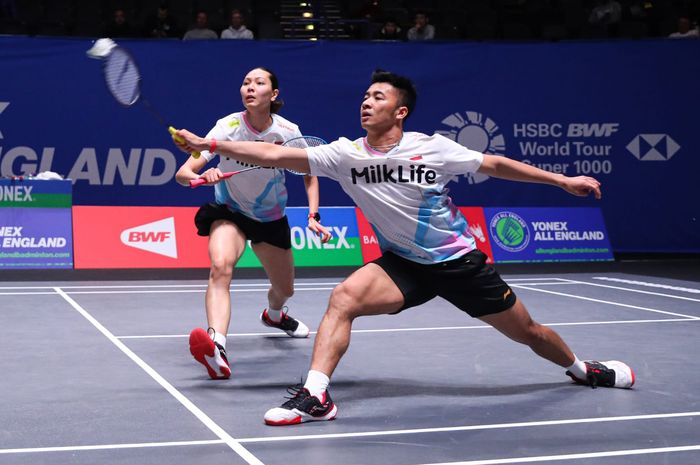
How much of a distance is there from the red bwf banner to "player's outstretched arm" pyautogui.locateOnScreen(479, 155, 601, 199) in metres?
7.17

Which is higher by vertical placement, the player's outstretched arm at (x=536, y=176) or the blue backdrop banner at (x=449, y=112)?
the blue backdrop banner at (x=449, y=112)

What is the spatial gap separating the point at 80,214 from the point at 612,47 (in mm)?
7595

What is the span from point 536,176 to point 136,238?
7.61 m

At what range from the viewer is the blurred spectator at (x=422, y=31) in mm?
14570

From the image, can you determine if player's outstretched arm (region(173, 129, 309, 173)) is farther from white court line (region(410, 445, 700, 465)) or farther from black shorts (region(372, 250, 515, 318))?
white court line (region(410, 445, 700, 465))

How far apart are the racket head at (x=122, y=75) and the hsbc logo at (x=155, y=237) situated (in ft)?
19.7

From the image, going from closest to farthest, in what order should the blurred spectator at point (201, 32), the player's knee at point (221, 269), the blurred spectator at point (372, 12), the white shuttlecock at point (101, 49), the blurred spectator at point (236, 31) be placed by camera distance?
the white shuttlecock at point (101, 49)
the player's knee at point (221, 269)
the blurred spectator at point (201, 32)
the blurred spectator at point (236, 31)
the blurred spectator at point (372, 12)

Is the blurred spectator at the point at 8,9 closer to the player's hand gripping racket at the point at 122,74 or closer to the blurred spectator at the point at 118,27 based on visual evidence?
the blurred spectator at the point at 118,27

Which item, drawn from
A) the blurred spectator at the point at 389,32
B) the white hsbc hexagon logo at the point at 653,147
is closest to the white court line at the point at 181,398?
the blurred spectator at the point at 389,32

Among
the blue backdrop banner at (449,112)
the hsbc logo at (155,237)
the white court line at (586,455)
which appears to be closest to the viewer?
the white court line at (586,455)

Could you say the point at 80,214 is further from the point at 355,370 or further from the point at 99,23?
the point at 355,370

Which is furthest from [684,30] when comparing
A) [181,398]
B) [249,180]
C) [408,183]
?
[181,398]

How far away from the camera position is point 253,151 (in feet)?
15.8

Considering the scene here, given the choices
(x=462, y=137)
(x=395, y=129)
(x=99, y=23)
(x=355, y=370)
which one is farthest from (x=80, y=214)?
(x=395, y=129)
